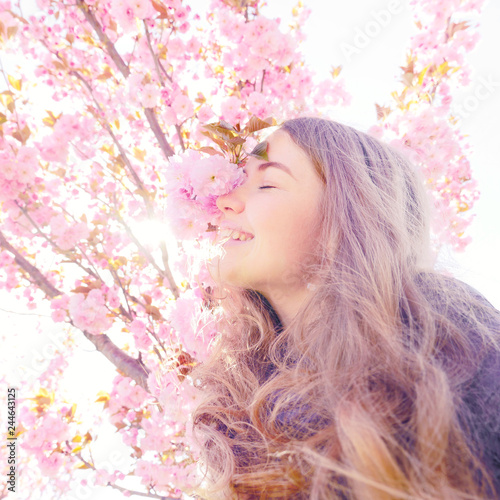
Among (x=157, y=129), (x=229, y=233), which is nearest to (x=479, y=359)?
(x=229, y=233)

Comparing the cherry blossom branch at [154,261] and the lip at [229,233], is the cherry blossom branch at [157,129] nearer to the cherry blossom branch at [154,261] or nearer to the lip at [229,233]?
the cherry blossom branch at [154,261]

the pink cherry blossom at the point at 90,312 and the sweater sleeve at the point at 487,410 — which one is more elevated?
the sweater sleeve at the point at 487,410

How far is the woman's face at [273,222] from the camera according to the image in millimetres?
1120

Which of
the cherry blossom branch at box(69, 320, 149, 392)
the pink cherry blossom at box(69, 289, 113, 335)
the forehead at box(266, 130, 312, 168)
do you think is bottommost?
the cherry blossom branch at box(69, 320, 149, 392)

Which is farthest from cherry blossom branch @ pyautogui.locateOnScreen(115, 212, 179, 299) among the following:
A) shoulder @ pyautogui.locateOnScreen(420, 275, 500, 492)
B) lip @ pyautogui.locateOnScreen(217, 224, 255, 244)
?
shoulder @ pyautogui.locateOnScreen(420, 275, 500, 492)

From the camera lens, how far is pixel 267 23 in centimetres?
230

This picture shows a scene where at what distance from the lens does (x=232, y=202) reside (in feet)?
4.11

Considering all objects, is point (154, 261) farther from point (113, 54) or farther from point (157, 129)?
point (113, 54)

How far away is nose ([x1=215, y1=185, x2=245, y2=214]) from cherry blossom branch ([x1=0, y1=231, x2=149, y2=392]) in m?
1.43

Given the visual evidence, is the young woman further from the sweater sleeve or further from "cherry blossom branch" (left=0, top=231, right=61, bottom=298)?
"cherry blossom branch" (left=0, top=231, right=61, bottom=298)

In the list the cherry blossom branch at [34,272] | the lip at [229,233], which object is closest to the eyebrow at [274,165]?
the lip at [229,233]

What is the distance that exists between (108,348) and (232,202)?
167 cm

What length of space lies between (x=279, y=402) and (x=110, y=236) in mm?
2545

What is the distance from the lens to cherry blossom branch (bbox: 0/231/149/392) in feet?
7.11
